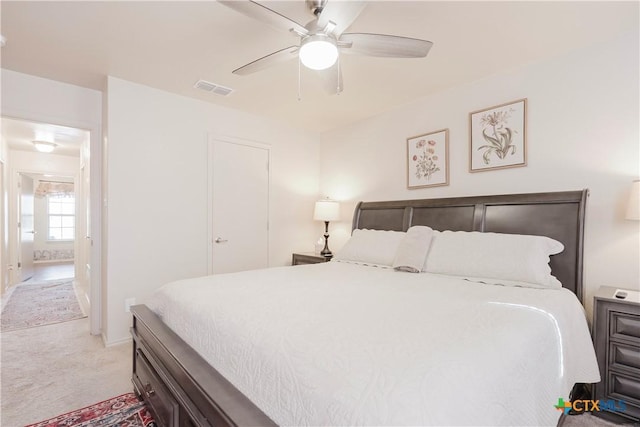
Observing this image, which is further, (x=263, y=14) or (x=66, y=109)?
(x=66, y=109)

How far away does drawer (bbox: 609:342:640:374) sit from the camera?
1796mm

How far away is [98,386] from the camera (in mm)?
2236

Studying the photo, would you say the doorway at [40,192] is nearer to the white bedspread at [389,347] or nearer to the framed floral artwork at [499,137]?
the white bedspread at [389,347]

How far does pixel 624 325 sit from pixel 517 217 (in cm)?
96

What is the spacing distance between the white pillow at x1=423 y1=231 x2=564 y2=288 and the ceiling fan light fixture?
5.48 feet

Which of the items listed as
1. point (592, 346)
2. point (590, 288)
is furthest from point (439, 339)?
point (590, 288)

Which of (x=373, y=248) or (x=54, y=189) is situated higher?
(x=54, y=189)

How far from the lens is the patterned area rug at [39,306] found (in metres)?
3.57

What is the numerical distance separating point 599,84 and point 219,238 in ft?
12.2

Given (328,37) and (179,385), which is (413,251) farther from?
(179,385)

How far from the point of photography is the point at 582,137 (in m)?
2.36

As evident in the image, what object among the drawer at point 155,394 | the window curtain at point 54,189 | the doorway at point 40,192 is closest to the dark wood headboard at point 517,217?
the drawer at point 155,394

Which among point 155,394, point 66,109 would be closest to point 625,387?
point 155,394

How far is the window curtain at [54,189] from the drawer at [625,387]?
10.8 metres
